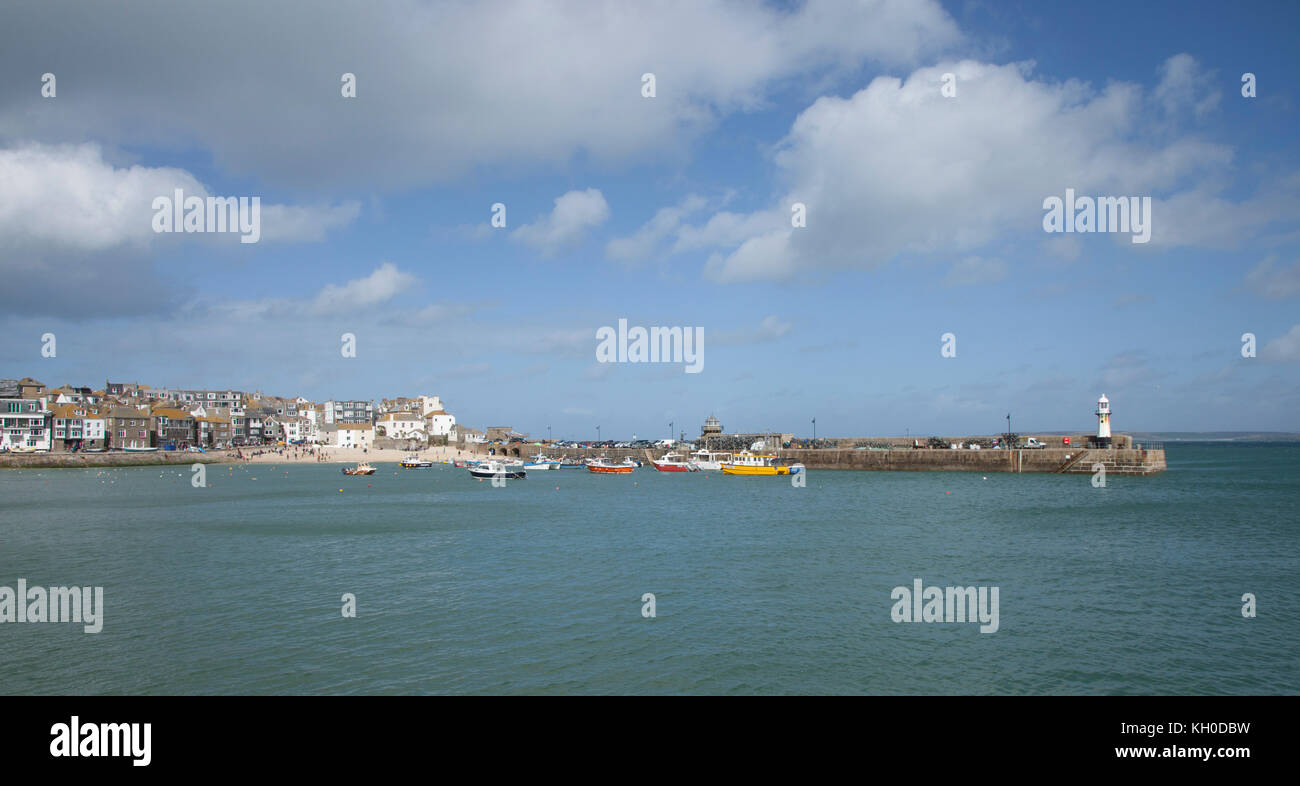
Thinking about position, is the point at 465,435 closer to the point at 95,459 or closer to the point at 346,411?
the point at 346,411

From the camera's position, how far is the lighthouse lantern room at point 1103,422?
73375mm

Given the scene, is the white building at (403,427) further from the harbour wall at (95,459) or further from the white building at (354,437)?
the harbour wall at (95,459)

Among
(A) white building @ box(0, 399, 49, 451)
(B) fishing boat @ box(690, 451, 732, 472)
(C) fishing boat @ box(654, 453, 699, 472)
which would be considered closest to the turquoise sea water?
(B) fishing boat @ box(690, 451, 732, 472)

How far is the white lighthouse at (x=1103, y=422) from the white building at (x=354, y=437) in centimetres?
12658

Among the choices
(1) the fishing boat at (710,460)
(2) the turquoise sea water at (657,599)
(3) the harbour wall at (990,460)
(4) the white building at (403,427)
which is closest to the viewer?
(2) the turquoise sea water at (657,599)

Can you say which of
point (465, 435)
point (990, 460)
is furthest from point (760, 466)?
point (465, 435)

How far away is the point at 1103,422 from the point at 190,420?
453ft

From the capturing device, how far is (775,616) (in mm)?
19406

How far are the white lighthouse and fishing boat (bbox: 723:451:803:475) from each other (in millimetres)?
30475

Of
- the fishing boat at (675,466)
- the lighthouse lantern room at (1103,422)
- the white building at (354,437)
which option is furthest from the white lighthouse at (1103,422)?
the white building at (354,437)

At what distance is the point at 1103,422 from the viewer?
74438 mm
